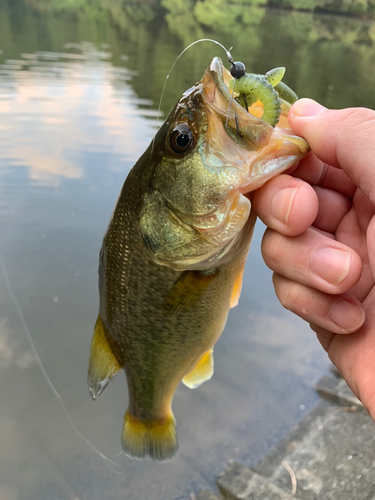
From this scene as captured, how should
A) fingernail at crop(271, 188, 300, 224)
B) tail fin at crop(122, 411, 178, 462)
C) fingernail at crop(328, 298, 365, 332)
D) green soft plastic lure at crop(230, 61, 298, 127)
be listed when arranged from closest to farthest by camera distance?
green soft plastic lure at crop(230, 61, 298, 127), fingernail at crop(271, 188, 300, 224), fingernail at crop(328, 298, 365, 332), tail fin at crop(122, 411, 178, 462)

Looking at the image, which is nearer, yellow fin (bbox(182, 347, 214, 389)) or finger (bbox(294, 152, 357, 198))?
finger (bbox(294, 152, 357, 198))

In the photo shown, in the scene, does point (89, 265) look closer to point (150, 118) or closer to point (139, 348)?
point (139, 348)

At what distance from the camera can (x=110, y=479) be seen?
317cm

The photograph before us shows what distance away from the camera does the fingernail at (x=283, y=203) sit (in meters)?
1.42

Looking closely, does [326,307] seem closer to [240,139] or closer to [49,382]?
[240,139]

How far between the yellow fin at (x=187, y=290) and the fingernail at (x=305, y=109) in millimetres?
760

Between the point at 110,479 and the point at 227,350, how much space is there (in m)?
1.85

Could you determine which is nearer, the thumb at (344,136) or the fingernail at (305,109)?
the thumb at (344,136)

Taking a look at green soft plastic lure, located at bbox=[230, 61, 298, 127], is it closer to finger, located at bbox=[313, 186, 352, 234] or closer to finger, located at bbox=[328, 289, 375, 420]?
finger, located at bbox=[313, 186, 352, 234]

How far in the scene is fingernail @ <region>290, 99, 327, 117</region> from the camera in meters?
1.56

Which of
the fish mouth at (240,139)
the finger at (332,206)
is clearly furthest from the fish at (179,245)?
the finger at (332,206)

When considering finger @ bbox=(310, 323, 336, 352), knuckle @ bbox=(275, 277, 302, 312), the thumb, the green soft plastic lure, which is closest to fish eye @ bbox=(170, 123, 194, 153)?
the green soft plastic lure

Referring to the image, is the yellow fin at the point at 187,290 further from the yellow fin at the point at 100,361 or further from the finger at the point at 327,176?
the finger at the point at 327,176

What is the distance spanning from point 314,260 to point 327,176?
0.60 metres
